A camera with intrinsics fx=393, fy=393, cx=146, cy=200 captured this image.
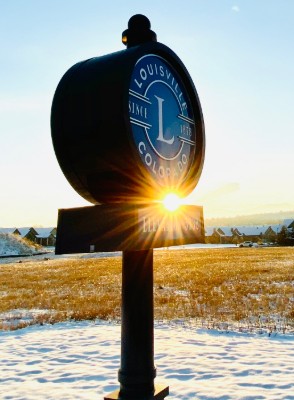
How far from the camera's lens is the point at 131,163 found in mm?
2289

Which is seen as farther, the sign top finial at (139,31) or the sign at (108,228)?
the sign top finial at (139,31)

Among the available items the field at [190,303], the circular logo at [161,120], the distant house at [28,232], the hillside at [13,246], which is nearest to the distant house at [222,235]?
the distant house at [28,232]

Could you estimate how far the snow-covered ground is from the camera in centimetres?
459

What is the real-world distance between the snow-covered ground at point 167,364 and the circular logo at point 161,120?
294cm

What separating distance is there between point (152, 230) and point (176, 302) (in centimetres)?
967

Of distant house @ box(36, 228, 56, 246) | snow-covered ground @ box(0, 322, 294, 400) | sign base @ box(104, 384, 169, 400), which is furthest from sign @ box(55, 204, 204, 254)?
distant house @ box(36, 228, 56, 246)

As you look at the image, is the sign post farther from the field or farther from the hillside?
the hillside

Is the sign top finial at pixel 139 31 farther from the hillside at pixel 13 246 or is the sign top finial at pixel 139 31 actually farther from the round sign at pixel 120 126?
the hillside at pixel 13 246

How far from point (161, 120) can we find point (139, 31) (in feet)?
2.37

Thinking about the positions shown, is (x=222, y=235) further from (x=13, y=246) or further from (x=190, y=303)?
(x=190, y=303)

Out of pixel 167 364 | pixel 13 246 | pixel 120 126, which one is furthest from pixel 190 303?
pixel 13 246

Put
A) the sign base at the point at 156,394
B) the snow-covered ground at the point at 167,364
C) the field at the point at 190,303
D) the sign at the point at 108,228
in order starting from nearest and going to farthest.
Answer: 1. the sign at the point at 108,228
2. the sign base at the point at 156,394
3. the snow-covered ground at the point at 167,364
4. the field at the point at 190,303

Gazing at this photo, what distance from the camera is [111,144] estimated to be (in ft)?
7.37

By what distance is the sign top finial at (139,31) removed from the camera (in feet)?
9.11
